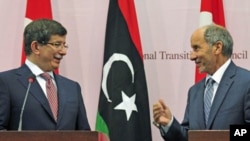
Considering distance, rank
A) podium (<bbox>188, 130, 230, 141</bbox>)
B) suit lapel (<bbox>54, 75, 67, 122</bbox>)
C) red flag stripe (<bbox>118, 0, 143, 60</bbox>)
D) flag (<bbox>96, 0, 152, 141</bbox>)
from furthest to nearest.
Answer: red flag stripe (<bbox>118, 0, 143, 60</bbox>), flag (<bbox>96, 0, 152, 141</bbox>), suit lapel (<bbox>54, 75, 67, 122</bbox>), podium (<bbox>188, 130, 230, 141</bbox>)

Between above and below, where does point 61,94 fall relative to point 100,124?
above

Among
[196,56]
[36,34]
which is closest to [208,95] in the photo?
[196,56]

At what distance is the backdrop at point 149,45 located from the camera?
21.2ft

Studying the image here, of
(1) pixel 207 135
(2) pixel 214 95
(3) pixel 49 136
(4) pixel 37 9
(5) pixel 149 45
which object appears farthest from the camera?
(5) pixel 149 45

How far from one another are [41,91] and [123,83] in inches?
45.0

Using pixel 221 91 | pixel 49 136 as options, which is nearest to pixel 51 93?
pixel 221 91

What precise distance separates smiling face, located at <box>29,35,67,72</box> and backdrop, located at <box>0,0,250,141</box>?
122 centimetres

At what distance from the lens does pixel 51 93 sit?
5.22 meters

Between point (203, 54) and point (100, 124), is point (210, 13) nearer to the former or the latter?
point (203, 54)

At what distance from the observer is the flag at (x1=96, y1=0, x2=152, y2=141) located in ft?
20.2

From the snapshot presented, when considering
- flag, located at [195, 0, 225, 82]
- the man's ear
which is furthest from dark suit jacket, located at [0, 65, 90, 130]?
flag, located at [195, 0, 225, 82]

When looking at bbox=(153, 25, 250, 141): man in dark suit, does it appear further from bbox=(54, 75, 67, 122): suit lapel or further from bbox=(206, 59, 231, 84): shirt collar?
bbox=(54, 75, 67, 122): suit lapel

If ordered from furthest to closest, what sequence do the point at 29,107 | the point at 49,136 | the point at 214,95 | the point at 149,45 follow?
the point at 149,45 → the point at 214,95 → the point at 29,107 → the point at 49,136

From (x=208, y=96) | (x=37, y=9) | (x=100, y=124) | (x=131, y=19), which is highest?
(x=37, y=9)
